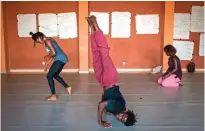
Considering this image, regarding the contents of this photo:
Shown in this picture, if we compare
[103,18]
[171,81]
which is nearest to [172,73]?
[171,81]

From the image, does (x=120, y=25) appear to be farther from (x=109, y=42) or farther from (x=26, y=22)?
(x=26, y=22)

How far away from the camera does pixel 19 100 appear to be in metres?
5.36

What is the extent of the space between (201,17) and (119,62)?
247cm

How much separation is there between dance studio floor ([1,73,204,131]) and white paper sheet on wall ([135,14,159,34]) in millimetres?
1519

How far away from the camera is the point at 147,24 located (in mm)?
8008

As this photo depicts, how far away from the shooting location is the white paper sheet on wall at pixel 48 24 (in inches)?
311

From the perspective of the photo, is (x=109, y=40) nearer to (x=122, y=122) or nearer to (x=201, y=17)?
(x=201, y=17)

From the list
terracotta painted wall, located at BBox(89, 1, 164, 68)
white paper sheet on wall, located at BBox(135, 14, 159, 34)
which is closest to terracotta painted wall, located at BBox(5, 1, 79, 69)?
terracotta painted wall, located at BBox(89, 1, 164, 68)

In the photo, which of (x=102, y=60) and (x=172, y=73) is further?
(x=172, y=73)

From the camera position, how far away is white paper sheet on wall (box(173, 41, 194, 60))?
8.07 m

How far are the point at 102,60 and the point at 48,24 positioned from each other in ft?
14.7

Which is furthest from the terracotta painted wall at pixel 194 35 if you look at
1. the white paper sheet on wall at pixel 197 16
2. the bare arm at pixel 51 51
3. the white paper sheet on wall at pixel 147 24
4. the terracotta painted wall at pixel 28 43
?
the bare arm at pixel 51 51

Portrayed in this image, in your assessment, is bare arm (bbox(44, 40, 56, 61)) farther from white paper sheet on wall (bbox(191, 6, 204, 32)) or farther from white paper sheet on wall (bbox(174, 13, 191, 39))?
white paper sheet on wall (bbox(191, 6, 204, 32))

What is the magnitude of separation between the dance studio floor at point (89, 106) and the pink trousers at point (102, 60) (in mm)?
684
